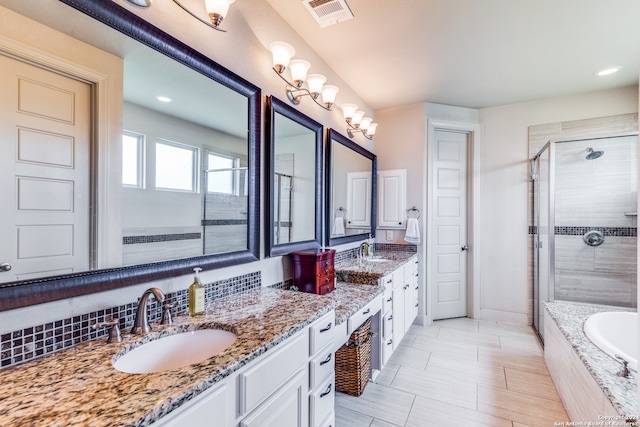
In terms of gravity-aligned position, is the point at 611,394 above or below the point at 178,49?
below

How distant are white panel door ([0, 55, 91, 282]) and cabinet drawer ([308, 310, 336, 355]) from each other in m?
0.89

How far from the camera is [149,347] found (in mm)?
1062

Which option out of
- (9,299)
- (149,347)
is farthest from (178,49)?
(149,347)

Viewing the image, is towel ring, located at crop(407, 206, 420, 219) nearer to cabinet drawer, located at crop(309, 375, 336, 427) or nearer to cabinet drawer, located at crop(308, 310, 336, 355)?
cabinet drawer, located at crop(308, 310, 336, 355)

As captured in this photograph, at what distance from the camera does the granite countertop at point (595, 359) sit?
1.28m

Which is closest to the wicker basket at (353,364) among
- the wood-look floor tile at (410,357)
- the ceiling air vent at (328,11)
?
the wood-look floor tile at (410,357)

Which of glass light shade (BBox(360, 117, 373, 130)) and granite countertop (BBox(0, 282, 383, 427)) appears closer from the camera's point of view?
granite countertop (BBox(0, 282, 383, 427))

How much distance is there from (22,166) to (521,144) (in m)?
4.33

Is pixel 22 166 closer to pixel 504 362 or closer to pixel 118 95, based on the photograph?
pixel 118 95

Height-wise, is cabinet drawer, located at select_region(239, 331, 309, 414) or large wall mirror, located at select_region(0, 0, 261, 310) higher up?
large wall mirror, located at select_region(0, 0, 261, 310)

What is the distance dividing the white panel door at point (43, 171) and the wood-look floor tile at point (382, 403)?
186 centimetres

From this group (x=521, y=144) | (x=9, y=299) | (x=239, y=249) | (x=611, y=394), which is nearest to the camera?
(x=9, y=299)

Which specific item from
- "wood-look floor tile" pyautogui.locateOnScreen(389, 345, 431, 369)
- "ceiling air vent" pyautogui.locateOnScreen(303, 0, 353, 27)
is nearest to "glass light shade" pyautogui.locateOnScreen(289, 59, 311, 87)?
"ceiling air vent" pyautogui.locateOnScreen(303, 0, 353, 27)

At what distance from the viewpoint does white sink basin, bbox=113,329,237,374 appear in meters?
1.01
